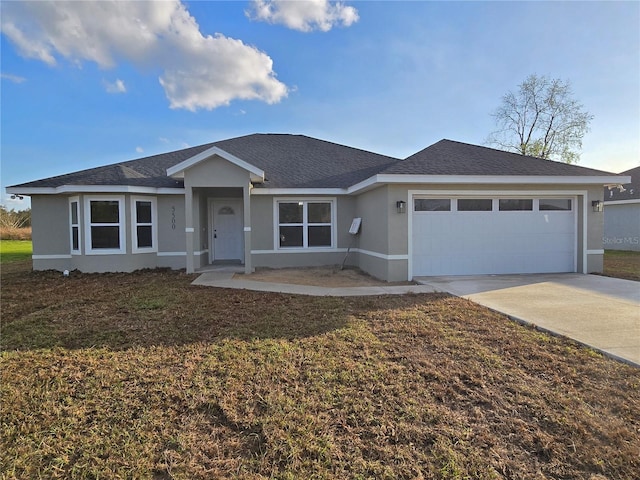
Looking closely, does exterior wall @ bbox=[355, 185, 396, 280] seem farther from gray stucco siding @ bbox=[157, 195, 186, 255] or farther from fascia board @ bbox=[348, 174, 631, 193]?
gray stucco siding @ bbox=[157, 195, 186, 255]

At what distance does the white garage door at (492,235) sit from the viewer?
991 cm

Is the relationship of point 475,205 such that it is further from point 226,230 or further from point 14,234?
point 14,234

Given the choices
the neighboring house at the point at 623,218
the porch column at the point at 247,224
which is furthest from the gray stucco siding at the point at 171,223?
the neighboring house at the point at 623,218

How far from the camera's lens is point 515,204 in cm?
1024

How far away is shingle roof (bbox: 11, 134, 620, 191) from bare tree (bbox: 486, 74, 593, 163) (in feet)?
67.7

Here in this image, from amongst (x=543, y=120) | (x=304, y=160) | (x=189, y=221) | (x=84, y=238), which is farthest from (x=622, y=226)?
(x=84, y=238)

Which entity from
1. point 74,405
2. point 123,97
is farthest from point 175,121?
point 74,405

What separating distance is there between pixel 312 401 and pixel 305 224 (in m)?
9.61

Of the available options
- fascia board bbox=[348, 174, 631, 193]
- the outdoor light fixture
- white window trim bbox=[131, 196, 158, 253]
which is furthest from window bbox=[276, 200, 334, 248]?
the outdoor light fixture

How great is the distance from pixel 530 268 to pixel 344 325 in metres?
7.64

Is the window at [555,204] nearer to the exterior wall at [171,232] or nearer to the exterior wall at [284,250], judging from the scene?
the exterior wall at [284,250]

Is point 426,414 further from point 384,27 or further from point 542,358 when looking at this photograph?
point 384,27

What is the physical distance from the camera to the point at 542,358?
13.8 ft

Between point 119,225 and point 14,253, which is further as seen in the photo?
point 14,253
